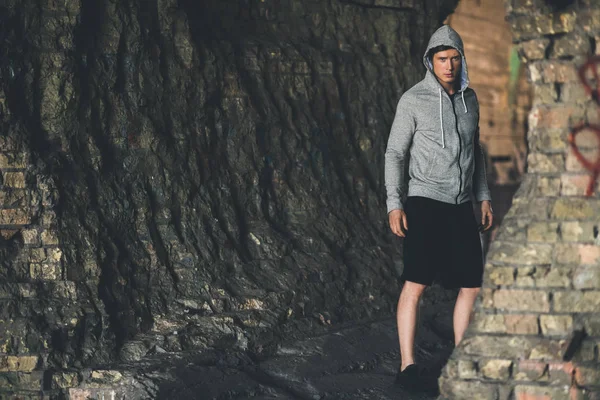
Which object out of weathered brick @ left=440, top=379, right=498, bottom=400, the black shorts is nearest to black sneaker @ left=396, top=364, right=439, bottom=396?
the black shorts

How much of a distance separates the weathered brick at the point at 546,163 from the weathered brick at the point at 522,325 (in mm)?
719

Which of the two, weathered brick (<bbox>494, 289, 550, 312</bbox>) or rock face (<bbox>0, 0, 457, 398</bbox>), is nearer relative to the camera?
weathered brick (<bbox>494, 289, 550, 312</bbox>)

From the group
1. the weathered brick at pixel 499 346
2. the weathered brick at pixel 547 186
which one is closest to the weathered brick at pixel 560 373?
the weathered brick at pixel 499 346

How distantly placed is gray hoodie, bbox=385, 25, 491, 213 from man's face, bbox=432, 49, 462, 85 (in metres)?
0.04

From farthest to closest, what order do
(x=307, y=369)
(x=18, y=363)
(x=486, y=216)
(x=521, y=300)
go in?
(x=307, y=369) < (x=18, y=363) < (x=486, y=216) < (x=521, y=300)

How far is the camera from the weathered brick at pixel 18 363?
7.51 metres

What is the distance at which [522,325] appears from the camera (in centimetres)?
588

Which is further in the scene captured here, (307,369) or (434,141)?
(307,369)

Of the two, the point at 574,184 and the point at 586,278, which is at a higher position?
the point at 574,184

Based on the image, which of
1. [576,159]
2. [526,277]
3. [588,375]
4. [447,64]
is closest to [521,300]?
[526,277]

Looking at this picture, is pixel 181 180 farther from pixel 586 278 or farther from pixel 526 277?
pixel 586 278

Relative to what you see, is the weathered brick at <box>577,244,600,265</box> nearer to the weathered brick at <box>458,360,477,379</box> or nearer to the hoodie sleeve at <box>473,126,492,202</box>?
the weathered brick at <box>458,360,477,379</box>

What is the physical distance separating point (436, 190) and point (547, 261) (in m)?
1.20

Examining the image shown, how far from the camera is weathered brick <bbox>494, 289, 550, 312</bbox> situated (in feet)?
19.2
